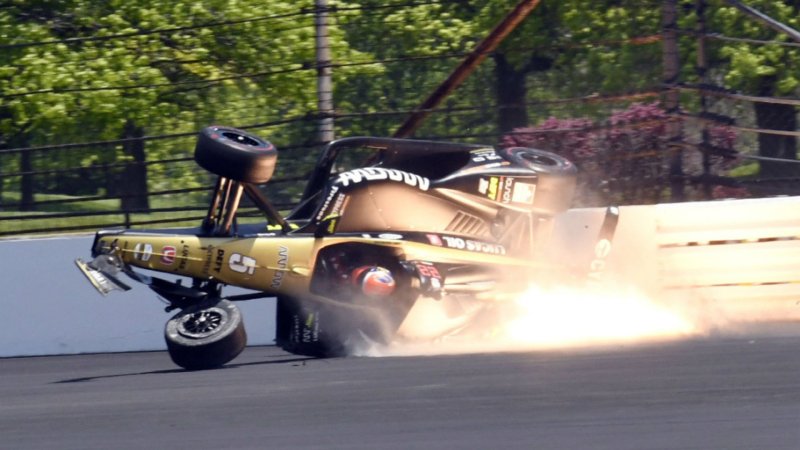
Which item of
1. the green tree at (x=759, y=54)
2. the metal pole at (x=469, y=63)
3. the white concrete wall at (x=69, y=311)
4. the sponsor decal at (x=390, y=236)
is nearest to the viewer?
the sponsor decal at (x=390, y=236)

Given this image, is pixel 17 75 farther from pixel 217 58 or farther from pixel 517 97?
pixel 517 97

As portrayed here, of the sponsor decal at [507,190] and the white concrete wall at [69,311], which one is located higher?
the sponsor decal at [507,190]

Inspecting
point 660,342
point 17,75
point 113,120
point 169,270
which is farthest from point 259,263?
point 17,75

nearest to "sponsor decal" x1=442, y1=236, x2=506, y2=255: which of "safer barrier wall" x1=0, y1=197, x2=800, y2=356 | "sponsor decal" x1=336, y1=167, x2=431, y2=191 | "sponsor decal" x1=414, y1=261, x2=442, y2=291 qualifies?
"sponsor decal" x1=414, y1=261, x2=442, y2=291

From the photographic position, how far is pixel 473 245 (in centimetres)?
840

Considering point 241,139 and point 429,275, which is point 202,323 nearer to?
A: point 241,139

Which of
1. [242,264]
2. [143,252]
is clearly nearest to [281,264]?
[242,264]

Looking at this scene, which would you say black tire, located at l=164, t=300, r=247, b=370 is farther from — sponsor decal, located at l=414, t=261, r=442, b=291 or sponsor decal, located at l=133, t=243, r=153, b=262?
sponsor decal, located at l=414, t=261, r=442, b=291

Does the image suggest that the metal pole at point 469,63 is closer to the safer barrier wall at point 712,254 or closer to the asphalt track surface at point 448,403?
the safer barrier wall at point 712,254

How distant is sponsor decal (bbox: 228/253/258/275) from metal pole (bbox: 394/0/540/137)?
2.67m

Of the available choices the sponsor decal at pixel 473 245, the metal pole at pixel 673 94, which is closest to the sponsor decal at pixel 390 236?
the sponsor decal at pixel 473 245

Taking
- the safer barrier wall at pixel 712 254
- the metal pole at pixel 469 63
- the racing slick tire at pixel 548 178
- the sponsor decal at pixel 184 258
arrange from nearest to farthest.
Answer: the sponsor decal at pixel 184 258
the racing slick tire at pixel 548 178
the safer barrier wall at pixel 712 254
the metal pole at pixel 469 63

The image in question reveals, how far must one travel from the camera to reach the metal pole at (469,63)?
10227 mm

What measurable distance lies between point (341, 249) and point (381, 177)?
1.69ft
